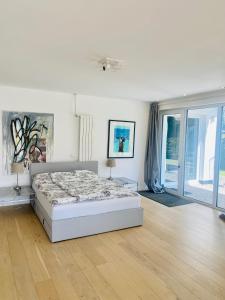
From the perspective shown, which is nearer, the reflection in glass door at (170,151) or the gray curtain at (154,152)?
the reflection in glass door at (170,151)

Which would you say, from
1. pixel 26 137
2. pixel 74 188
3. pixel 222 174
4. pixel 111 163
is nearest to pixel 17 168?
pixel 26 137

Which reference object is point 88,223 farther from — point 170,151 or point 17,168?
point 170,151

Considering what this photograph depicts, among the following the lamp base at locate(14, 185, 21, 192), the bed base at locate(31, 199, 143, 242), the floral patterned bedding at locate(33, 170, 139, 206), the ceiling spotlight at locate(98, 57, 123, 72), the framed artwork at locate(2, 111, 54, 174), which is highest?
the ceiling spotlight at locate(98, 57, 123, 72)

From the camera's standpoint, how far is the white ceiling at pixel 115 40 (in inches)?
68.8

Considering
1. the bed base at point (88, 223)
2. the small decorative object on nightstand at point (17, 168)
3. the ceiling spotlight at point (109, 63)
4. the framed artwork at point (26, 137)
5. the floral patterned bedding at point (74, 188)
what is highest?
the ceiling spotlight at point (109, 63)

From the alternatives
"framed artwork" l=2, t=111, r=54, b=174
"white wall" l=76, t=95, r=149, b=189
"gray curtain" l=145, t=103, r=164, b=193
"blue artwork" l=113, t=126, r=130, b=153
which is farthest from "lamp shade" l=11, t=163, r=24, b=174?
"gray curtain" l=145, t=103, r=164, b=193

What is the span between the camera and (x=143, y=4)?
5.50ft

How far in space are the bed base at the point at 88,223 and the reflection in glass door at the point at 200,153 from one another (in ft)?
6.99

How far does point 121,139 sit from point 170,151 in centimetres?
137

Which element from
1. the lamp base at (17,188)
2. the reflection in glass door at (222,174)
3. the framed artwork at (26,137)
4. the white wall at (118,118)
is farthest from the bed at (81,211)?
the reflection in glass door at (222,174)

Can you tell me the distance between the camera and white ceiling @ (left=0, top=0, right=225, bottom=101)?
1747 millimetres

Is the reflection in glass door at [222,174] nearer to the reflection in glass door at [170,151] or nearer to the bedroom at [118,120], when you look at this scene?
the bedroom at [118,120]

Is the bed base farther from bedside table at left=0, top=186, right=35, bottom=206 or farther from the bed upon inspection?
bedside table at left=0, top=186, right=35, bottom=206

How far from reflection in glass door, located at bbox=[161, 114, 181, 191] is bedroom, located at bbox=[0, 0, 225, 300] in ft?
0.16
